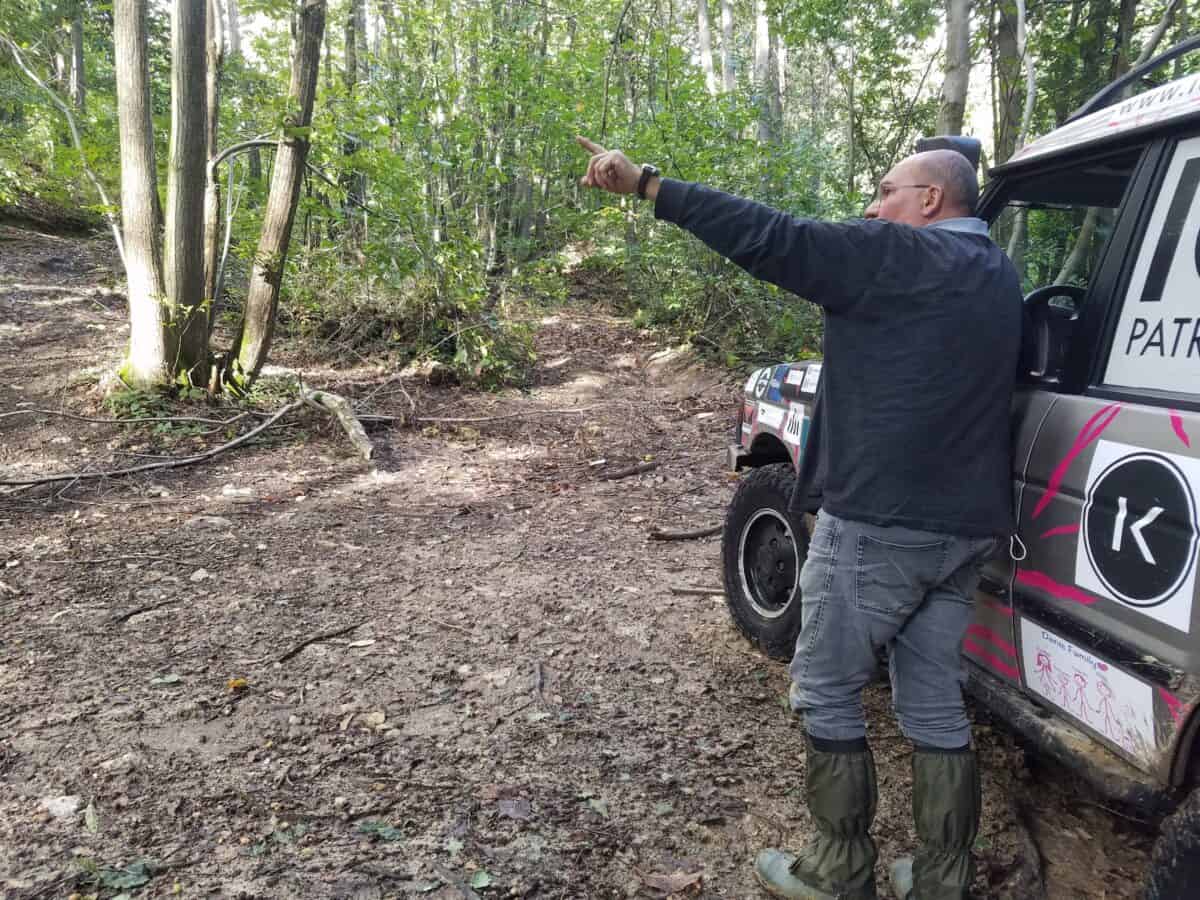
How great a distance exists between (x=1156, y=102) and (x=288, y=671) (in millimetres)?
3800

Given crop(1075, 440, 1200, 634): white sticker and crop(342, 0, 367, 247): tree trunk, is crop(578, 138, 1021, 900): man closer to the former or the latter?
crop(1075, 440, 1200, 634): white sticker

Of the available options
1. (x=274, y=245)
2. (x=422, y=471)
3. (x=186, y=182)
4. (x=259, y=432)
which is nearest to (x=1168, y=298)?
(x=422, y=471)

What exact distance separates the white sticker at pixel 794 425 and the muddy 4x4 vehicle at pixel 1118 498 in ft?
3.18

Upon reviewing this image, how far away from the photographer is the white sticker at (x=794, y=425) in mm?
3283

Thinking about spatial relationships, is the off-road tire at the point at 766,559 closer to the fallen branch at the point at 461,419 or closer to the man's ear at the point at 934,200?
the man's ear at the point at 934,200

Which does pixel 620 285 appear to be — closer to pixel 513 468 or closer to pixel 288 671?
pixel 513 468

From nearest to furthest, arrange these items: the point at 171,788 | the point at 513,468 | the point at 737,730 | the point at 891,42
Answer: the point at 171,788 < the point at 737,730 < the point at 513,468 < the point at 891,42

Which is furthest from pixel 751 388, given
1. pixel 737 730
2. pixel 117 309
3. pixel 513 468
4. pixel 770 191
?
pixel 117 309

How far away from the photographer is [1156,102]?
6.98 feet

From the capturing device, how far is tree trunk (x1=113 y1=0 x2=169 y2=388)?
7250 mm

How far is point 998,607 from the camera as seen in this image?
7.89 feet

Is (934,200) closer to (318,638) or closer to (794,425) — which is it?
(794,425)

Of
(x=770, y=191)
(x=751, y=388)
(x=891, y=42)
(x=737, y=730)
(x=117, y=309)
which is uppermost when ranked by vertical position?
(x=891, y=42)

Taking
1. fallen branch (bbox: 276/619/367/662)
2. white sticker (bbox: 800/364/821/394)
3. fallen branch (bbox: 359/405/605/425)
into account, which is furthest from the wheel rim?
fallen branch (bbox: 359/405/605/425)
